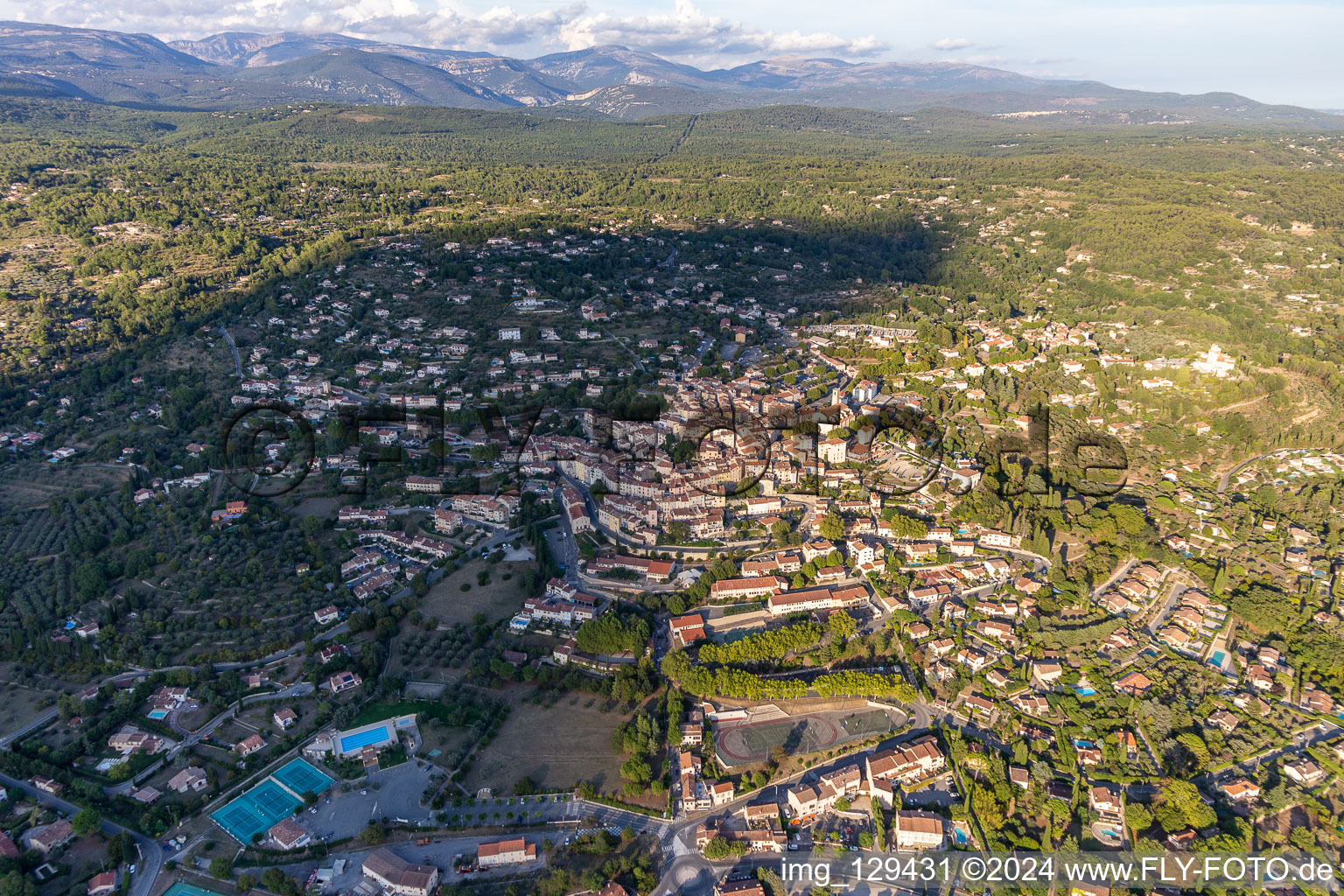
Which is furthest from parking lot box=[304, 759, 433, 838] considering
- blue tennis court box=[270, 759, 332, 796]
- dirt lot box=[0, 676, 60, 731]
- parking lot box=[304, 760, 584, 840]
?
dirt lot box=[0, 676, 60, 731]

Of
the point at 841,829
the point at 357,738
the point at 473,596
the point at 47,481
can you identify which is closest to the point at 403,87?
the point at 47,481

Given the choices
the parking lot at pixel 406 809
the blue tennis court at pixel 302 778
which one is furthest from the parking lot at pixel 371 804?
the blue tennis court at pixel 302 778

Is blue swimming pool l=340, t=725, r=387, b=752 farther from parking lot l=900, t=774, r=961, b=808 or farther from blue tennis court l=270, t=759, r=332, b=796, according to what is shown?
parking lot l=900, t=774, r=961, b=808

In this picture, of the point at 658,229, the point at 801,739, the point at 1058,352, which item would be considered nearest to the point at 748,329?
the point at 1058,352

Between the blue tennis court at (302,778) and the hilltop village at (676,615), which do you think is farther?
the blue tennis court at (302,778)

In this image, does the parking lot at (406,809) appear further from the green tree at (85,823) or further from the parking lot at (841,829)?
the parking lot at (841,829)

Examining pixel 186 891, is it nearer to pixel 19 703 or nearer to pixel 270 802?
pixel 270 802
